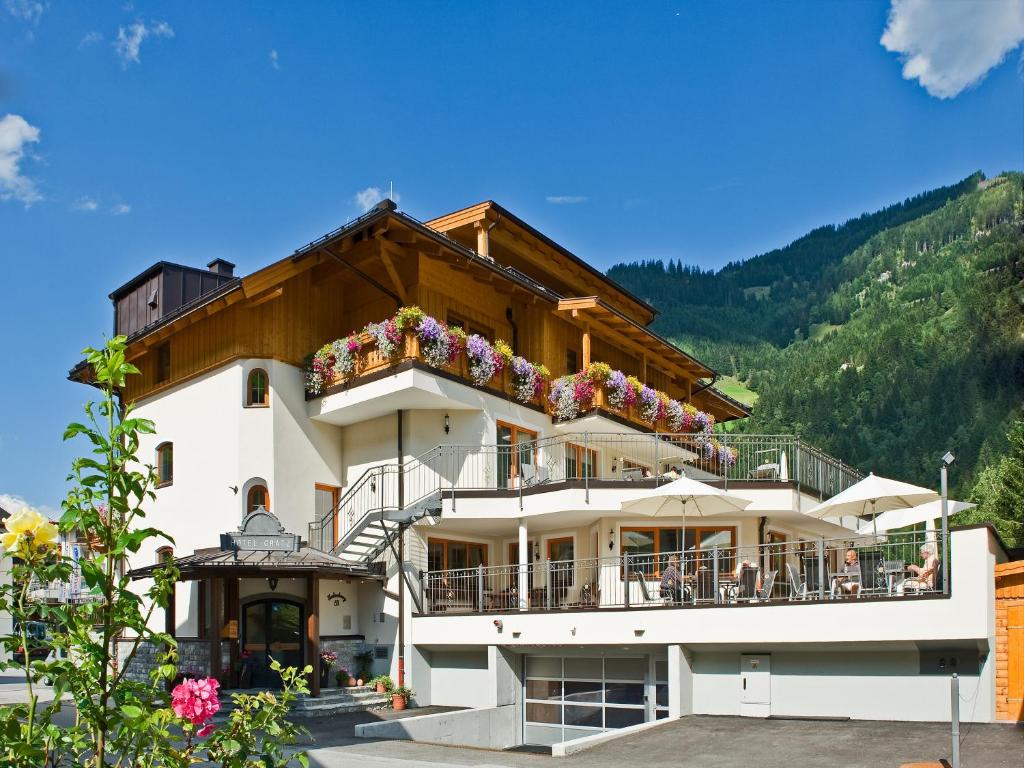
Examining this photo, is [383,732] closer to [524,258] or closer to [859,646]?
[859,646]

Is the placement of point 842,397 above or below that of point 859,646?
above

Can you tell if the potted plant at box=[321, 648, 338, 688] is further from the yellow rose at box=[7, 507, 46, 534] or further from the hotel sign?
the yellow rose at box=[7, 507, 46, 534]

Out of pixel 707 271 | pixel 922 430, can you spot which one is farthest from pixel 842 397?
pixel 707 271

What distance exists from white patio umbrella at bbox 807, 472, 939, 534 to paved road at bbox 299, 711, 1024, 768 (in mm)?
4737

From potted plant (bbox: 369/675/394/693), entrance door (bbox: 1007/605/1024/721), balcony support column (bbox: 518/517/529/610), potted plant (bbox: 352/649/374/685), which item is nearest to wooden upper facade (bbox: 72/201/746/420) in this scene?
balcony support column (bbox: 518/517/529/610)

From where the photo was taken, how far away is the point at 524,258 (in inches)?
1196

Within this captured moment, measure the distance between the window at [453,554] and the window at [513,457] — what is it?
1.83 metres

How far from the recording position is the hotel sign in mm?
21984

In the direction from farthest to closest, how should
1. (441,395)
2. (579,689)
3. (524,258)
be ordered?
(524,258)
(441,395)
(579,689)

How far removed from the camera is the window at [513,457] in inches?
1001

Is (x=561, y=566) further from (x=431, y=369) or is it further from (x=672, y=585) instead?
(x=431, y=369)

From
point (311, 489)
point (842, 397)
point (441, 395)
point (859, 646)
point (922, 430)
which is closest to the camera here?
point (859, 646)

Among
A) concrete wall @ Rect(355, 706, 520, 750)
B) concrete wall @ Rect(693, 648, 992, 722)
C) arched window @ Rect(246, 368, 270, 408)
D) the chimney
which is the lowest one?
concrete wall @ Rect(355, 706, 520, 750)

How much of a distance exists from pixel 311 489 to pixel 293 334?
3899mm
